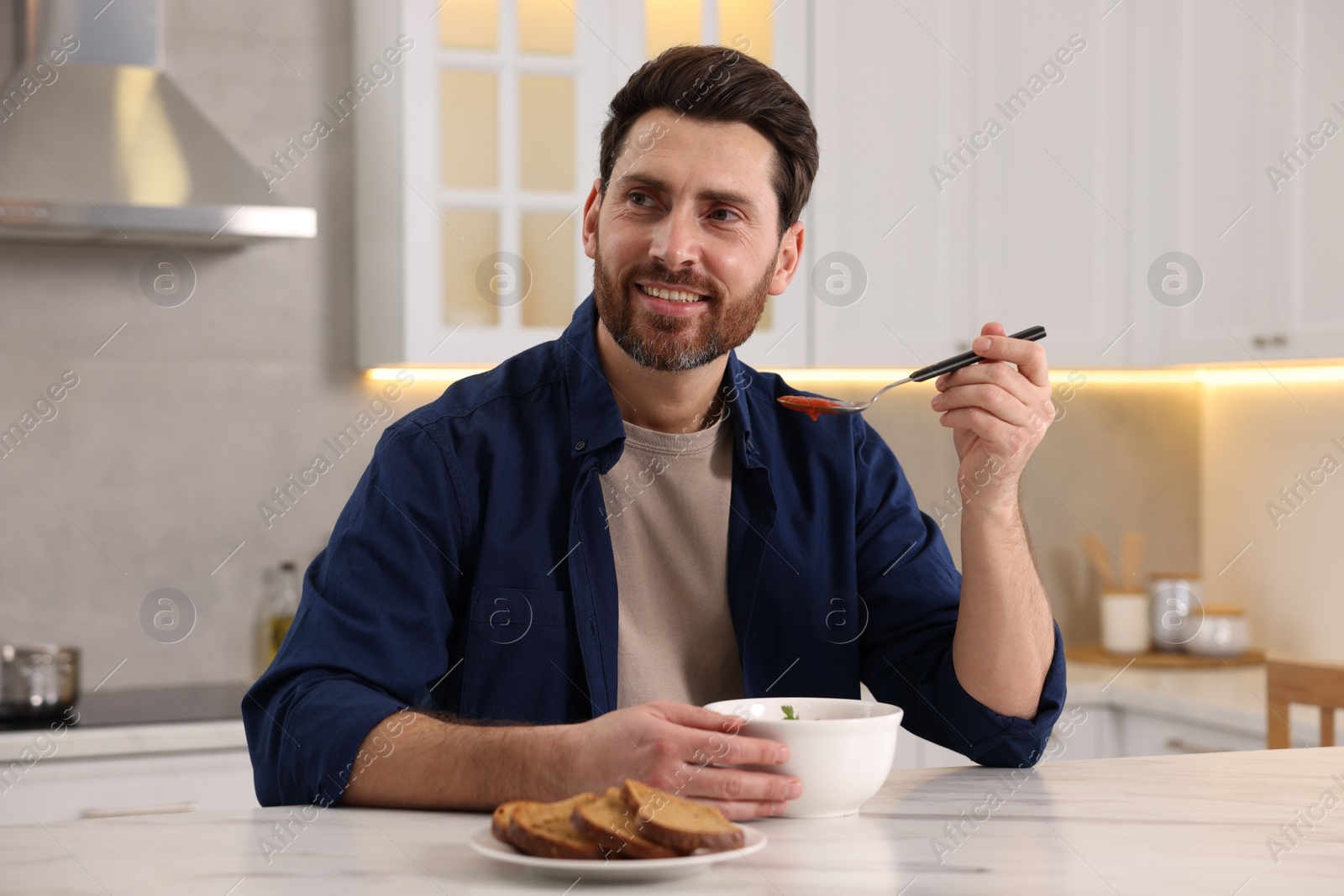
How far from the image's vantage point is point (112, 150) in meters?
2.31

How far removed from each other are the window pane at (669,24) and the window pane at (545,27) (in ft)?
0.52

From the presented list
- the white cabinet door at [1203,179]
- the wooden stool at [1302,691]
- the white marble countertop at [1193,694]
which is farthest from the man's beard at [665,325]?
the white cabinet door at [1203,179]

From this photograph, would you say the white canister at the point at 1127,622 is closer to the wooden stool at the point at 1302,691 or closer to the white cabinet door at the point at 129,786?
the wooden stool at the point at 1302,691

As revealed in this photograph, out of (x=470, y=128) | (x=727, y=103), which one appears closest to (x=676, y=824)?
(x=727, y=103)

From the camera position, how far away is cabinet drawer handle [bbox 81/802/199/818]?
2.13m

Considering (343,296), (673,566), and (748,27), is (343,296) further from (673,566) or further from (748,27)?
(673,566)

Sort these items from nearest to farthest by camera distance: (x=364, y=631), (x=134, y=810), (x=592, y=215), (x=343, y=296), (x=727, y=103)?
1. (x=364, y=631)
2. (x=727, y=103)
3. (x=592, y=215)
4. (x=134, y=810)
5. (x=343, y=296)

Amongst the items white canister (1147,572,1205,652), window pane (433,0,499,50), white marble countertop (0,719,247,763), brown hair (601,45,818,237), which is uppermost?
window pane (433,0,499,50)

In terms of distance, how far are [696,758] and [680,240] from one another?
24.7 inches

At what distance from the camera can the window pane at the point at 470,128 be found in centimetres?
250

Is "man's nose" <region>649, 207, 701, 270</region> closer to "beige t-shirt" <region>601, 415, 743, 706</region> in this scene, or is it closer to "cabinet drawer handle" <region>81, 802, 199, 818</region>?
"beige t-shirt" <region>601, 415, 743, 706</region>

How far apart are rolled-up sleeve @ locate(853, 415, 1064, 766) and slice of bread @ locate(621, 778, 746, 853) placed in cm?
50

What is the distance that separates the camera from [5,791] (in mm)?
2092

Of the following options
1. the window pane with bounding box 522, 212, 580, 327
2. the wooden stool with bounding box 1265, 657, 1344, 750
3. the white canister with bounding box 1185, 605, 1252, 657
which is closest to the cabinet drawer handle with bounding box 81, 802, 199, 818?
the window pane with bounding box 522, 212, 580, 327
